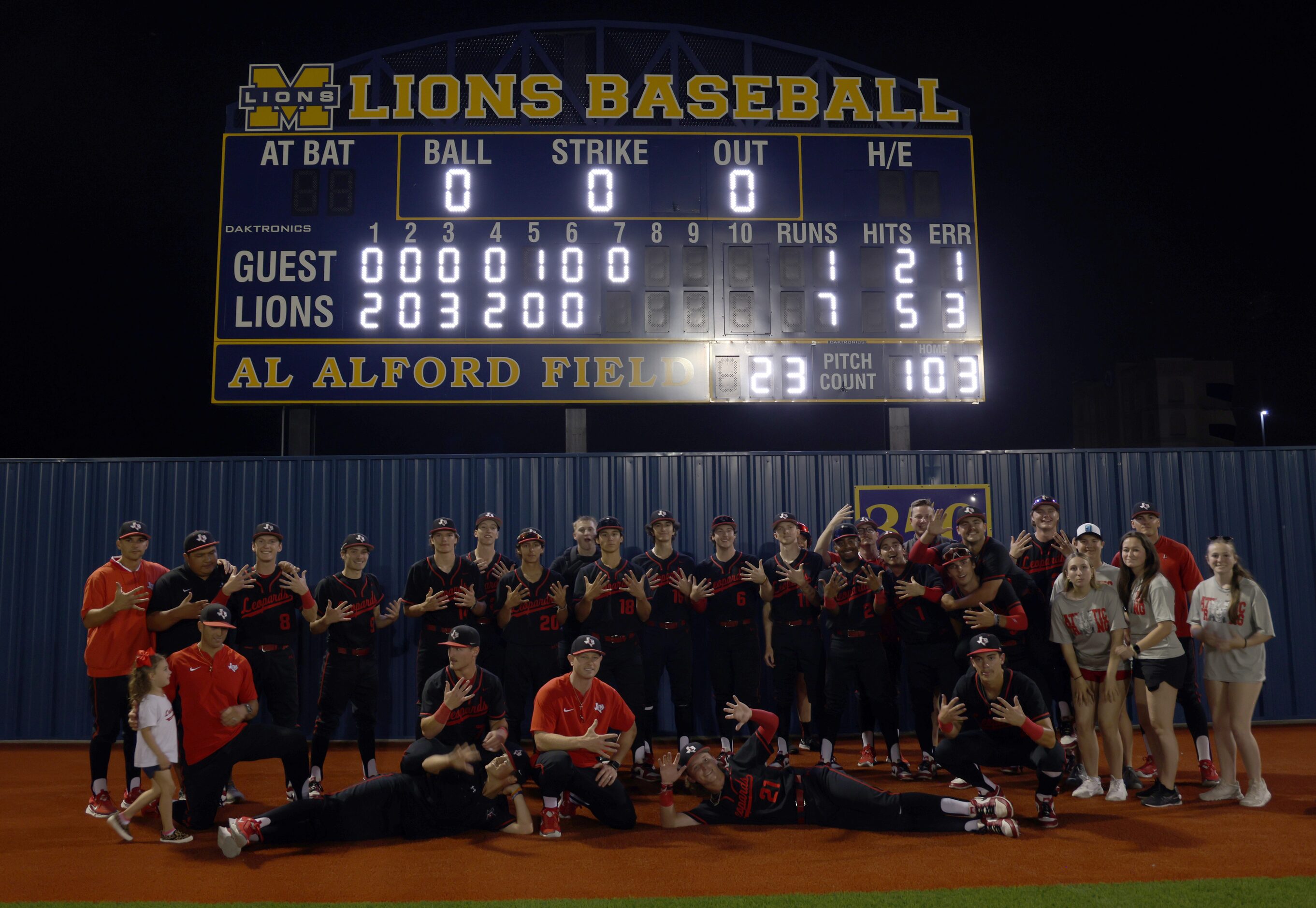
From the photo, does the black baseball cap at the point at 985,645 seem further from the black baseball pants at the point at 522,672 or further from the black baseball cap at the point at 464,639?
the black baseball pants at the point at 522,672

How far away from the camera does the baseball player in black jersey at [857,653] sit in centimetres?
740

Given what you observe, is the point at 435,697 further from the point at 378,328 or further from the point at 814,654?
the point at 378,328

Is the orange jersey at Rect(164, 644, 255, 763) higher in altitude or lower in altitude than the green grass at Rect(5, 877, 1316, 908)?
higher

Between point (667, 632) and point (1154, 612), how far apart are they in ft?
12.5

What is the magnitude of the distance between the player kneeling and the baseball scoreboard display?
15.3 feet

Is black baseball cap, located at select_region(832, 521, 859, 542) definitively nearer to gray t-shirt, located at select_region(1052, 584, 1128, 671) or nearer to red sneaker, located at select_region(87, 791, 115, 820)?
gray t-shirt, located at select_region(1052, 584, 1128, 671)

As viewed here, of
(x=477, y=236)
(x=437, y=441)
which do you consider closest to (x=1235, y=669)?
(x=477, y=236)

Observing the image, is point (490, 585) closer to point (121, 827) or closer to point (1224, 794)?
point (121, 827)

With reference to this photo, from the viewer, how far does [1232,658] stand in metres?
6.08

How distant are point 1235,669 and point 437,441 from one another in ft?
83.7

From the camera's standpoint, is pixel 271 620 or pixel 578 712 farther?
pixel 271 620

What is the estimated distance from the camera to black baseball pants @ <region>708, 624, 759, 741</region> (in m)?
7.73

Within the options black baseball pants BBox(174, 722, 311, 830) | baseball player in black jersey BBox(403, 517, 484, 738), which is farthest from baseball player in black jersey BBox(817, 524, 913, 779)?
black baseball pants BBox(174, 722, 311, 830)

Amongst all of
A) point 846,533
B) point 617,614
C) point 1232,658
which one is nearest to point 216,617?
point 617,614
